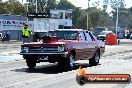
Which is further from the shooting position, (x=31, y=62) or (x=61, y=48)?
(x=31, y=62)

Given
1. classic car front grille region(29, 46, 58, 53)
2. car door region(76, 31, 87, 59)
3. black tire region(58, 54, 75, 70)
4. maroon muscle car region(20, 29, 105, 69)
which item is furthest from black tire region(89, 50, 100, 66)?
classic car front grille region(29, 46, 58, 53)

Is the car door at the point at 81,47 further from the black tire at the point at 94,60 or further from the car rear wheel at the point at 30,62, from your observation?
the car rear wheel at the point at 30,62

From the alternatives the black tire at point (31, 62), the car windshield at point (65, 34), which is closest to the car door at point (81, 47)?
the car windshield at point (65, 34)

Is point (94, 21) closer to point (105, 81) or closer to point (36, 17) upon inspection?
point (36, 17)

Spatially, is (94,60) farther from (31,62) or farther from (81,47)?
(31,62)

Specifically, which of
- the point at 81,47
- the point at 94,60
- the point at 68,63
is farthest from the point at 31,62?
the point at 94,60

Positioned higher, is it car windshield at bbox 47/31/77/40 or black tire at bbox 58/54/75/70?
car windshield at bbox 47/31/77/40

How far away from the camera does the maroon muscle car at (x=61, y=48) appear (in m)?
14.0

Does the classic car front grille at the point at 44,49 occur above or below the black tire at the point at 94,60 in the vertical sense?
above

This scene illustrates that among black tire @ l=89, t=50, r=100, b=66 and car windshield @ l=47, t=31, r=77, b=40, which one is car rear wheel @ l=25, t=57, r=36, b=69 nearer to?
car windshield @ l=47, t=31, r=77, b=40

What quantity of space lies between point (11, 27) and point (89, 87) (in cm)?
4877

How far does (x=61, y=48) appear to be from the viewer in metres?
14.0

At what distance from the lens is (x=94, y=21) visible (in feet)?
419

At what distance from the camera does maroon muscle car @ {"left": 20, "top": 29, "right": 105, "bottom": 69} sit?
14000 millimetres
